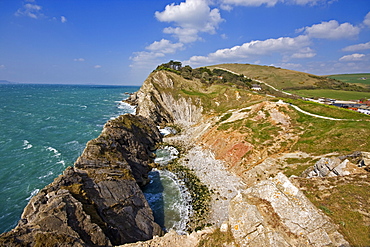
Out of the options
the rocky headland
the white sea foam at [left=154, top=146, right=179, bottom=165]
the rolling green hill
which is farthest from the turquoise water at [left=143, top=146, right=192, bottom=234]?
the rolling green hill

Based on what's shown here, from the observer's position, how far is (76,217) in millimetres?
11641

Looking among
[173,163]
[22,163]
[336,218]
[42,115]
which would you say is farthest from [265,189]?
[42,115]

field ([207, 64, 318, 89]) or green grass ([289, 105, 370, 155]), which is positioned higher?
field ([207, 64, 318, 89])

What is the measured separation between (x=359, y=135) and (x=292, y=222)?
24.2 meters

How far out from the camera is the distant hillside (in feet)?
337

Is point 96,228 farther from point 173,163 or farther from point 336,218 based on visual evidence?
point 173,163

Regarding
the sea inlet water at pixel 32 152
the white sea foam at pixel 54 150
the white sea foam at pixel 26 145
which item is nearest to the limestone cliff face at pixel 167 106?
the sea inlet water at pixel 32 152

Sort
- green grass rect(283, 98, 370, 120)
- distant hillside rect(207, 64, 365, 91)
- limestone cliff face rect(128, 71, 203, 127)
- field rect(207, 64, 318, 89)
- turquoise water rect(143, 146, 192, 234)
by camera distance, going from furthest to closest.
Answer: field rect(207, 64, 318, 89) < distant hillside rect(207, 64, 365, 91) < limestone cliff face rect(128, 71, 203, 127) < green grass rect(283, 98, 370, 120) < turquoise water rect(143, 146, 192, 234)

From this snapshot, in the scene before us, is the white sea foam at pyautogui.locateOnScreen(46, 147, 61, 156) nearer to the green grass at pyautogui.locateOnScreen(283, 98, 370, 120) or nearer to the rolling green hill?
the green grass at pyautogui.locateOnScreen(283, 98, 370, 120)

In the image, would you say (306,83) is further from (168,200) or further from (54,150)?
(54,150)

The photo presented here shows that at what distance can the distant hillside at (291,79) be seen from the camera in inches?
4041

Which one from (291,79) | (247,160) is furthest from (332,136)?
(291,79)

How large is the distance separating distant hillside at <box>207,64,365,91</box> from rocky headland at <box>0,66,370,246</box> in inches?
3365

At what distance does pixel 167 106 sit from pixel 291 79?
320 ft
